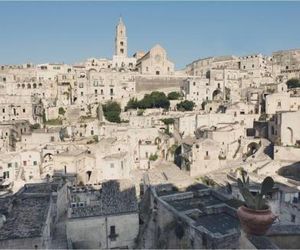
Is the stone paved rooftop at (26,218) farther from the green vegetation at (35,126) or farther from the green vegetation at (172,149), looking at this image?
the green vegetation at (35,126)

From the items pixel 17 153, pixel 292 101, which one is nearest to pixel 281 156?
pixel 292 101

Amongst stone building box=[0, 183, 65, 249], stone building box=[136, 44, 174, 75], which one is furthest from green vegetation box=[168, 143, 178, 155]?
stone building box=[136, 44, 174, 75]

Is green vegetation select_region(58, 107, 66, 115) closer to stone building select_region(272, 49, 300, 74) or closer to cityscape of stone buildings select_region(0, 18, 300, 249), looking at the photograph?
cityscape of stone buildings select_region(0, 18, 300, 249)

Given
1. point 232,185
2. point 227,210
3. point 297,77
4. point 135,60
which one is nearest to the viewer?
point 227,210

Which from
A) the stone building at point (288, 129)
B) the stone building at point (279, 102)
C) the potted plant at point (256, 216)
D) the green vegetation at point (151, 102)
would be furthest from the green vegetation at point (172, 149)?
the potted plant at point (256, 216)

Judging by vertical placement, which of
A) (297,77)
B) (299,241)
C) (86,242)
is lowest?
(86,242)

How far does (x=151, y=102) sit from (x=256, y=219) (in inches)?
1908

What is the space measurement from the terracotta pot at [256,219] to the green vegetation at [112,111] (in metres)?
43.7

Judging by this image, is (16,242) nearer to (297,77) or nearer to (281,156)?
(281,156)

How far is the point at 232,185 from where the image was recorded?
78.0 feet

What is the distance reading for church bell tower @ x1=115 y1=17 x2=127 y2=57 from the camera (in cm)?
8144

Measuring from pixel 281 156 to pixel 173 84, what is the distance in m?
36.4

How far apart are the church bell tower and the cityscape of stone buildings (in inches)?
9.0

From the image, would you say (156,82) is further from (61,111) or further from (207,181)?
(207,181)
